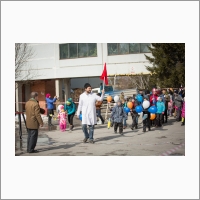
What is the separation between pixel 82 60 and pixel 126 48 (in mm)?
3865

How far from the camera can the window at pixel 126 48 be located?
72.3 feet

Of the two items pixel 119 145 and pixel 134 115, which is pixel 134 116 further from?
pixel 119 145

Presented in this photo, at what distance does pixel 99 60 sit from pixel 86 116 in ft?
51.0

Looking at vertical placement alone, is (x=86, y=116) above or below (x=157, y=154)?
above

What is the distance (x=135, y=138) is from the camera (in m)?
9.77

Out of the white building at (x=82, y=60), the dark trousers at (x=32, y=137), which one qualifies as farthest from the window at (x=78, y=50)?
the dark trousers at (x=32, y=137)

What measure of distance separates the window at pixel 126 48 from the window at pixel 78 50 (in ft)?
4.55

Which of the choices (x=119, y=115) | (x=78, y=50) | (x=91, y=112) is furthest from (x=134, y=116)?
(x=78, y=50)

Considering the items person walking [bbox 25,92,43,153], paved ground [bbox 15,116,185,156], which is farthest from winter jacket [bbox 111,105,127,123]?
person walking [bbox 25,92,43,153]

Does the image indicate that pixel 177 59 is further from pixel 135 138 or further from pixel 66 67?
pixel 66 67

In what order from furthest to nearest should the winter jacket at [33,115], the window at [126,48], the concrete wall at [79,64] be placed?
1. the concrete wall at [79,64]
2. the window at [126,48]
3. the winter jacket at [33,115]

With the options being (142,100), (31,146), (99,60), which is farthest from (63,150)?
(99,60)

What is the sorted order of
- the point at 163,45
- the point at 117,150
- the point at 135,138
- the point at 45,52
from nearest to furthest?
the point at 117,150 < the point at 135,138 < the point at 163,45 < the point at 45,52

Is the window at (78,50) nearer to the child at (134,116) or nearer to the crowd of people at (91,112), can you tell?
the crowd of people at (91,112)
